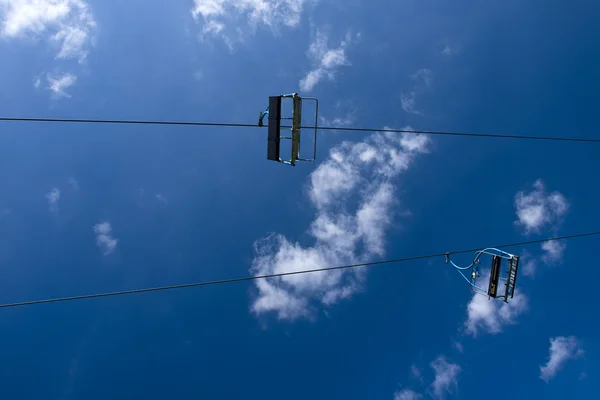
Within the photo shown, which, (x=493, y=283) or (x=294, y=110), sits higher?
(x=294, y=110)

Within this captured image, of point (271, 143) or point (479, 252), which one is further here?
point (479, 252)

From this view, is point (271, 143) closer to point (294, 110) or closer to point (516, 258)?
point (294, 110)

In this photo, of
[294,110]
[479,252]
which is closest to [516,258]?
[479,252]

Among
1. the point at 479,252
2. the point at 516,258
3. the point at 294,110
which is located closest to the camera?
the point at 294,110

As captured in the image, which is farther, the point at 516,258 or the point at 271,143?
the point at 516,258

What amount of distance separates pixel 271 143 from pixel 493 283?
13859 millimetres

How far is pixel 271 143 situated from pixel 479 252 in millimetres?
12882

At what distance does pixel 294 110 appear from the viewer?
15.3 m

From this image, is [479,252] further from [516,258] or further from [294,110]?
[294,110]

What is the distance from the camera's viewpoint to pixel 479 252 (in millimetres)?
19234

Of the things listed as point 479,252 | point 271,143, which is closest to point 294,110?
point 271,143

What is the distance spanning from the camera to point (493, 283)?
18688 millimetres

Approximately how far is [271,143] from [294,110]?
175 centimetres

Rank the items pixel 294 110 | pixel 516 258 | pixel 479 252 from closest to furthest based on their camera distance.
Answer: pixel 294 110
pixel 516 258
pixel 479 252
